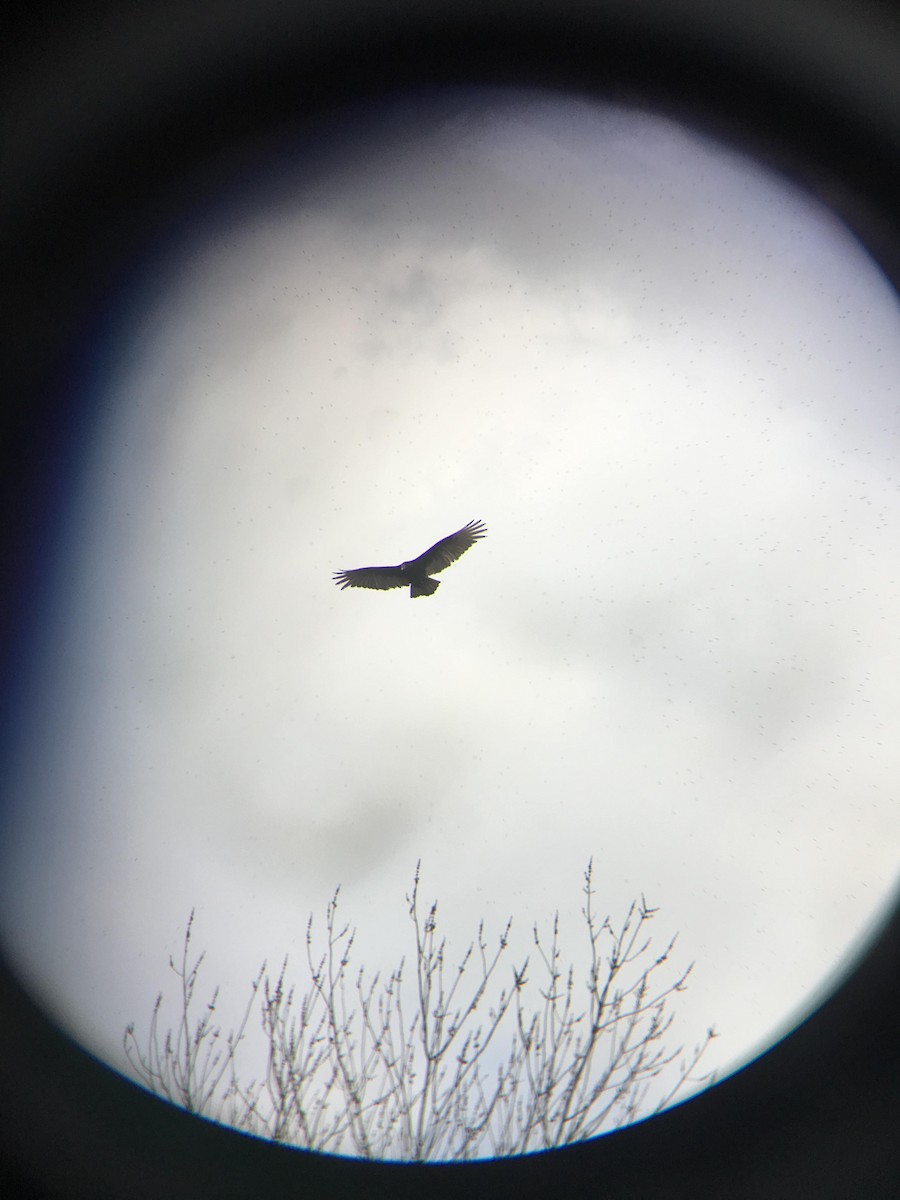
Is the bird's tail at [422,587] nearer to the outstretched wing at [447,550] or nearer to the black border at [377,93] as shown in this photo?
the outstretched wing at [447,550]

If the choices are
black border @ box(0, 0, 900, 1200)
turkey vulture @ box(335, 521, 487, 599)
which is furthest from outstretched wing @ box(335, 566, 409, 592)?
black border @ box(0, 0, 900, 1200)

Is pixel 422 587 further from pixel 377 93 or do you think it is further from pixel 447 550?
pixel 377 93

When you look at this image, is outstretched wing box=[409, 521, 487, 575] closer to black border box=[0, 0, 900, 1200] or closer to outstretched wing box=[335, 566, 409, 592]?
outstretched wing box=[335, 566, 409, 592]

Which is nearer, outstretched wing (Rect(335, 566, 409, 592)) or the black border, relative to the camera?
the black border

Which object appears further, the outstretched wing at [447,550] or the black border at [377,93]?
the outstretched wing at [447,550]

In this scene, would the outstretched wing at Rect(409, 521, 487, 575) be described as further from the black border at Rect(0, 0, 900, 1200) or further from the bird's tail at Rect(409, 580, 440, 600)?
the black border at Rect(0, 0, 900, 1200)

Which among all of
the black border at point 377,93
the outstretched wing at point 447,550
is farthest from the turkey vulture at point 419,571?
the black border at point 377,93
